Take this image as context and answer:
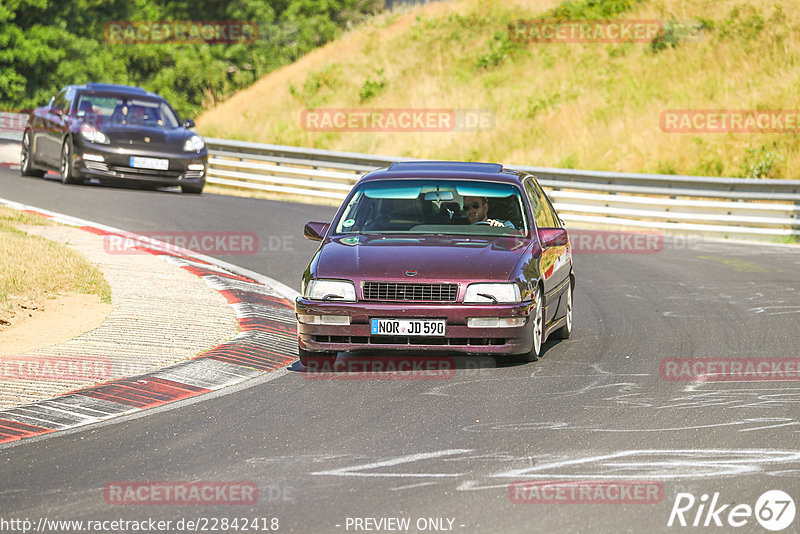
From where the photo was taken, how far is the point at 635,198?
2142 centimetres

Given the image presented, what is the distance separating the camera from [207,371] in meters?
8.95

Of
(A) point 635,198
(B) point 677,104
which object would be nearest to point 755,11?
(B) point 677,104

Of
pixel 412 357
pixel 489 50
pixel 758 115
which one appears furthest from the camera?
pixel 489 50

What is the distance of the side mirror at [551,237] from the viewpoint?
988cm

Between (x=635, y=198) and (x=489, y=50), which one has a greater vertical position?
(x=489, y=50)

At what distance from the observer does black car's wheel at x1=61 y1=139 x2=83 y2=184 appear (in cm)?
2192

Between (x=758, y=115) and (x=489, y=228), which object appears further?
(x=758, y=115)

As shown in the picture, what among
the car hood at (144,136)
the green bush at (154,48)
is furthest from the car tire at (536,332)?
the green bush at (154,48)

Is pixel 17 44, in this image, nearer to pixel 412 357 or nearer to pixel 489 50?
pixel 489 50

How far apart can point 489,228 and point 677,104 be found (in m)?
20.5

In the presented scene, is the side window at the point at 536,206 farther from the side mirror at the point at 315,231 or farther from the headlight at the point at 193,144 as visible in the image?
the headlight at the point at 193,144

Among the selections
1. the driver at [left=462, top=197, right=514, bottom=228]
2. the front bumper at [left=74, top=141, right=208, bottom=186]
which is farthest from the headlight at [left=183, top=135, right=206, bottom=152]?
the driver at [left=462, top=197, right=514, bottom=228]

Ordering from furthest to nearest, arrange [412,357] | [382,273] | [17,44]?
[17,44]
[412,357]
[382,273]

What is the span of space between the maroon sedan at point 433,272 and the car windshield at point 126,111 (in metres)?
12.9
